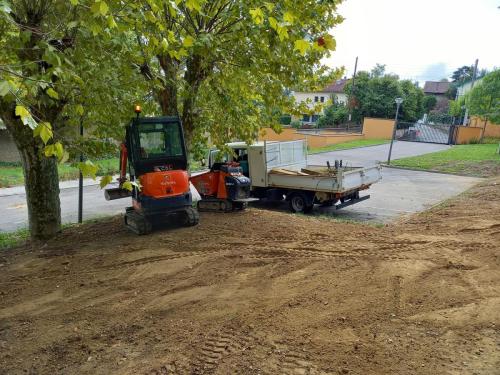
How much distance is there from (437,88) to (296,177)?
287 feet

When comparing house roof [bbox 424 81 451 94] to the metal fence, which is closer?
the metal fence

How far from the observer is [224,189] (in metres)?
10.7

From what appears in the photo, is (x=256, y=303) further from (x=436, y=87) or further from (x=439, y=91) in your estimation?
(x=436, y=87)

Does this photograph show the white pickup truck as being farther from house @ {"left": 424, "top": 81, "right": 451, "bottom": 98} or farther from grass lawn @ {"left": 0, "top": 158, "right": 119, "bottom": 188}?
house @ {"left": 424, "top": 81, "right": 451, "bottom": 98}

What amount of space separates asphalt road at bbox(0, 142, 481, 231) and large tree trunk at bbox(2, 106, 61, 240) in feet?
12.5

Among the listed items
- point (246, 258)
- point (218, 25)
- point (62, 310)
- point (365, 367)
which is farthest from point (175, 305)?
point (218, 25)

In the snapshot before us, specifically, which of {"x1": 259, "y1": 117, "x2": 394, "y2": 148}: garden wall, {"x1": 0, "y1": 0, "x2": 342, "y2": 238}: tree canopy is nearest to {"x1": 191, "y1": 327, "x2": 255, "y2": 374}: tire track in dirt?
{"x1": 0, "y1": 0, "x2": 342, "y2": 238}: tree canopy

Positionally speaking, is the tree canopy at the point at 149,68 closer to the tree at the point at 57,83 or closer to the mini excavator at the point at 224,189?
the tree at the point at 57,83

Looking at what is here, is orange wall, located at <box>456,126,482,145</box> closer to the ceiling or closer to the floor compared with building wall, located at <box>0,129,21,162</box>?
closer to the ceiling

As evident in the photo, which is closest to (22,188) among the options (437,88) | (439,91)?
(439,91)

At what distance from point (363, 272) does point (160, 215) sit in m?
4.52

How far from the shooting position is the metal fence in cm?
3944

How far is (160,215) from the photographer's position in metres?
8.91

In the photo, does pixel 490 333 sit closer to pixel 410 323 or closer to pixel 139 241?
pixel 410 323
